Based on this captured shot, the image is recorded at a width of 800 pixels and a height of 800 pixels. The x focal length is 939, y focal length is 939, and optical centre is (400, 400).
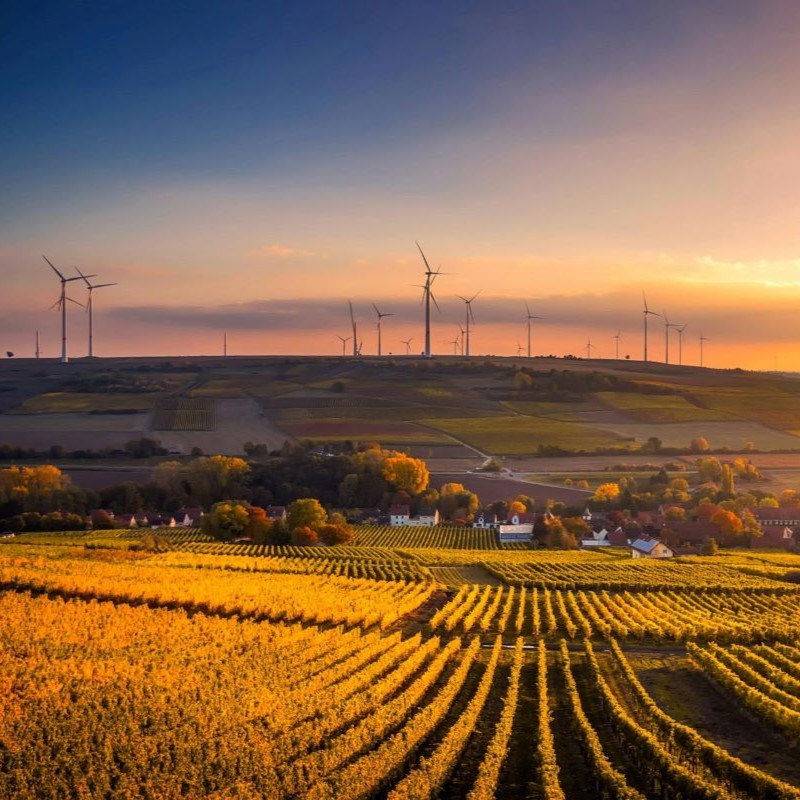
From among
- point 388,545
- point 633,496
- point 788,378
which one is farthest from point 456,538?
point 788,378

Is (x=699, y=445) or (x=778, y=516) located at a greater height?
(x=699, y=445)

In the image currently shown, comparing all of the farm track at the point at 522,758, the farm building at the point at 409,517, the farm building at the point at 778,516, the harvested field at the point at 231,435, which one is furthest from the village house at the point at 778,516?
the farm track at the point at 522,758

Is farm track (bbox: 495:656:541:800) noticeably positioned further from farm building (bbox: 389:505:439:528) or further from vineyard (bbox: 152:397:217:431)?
vineyard (bbox: 152:397:217:431)

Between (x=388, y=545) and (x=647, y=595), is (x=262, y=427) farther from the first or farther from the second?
(x=647, y=595)

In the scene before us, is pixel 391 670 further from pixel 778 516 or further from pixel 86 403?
pixel 86 403

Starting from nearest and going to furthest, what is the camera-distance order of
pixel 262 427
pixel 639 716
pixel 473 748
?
pixel 473 748 < pixel 639 716 < pixel 262 427

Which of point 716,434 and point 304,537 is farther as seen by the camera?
point 716,434

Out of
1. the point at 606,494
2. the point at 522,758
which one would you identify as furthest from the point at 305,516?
the point at 522,758
